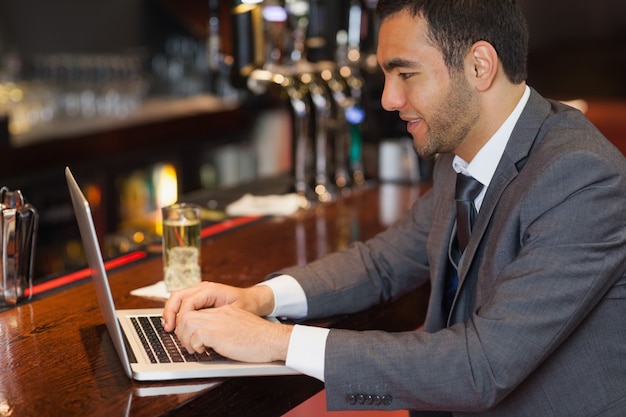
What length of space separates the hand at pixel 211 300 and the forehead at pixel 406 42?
1.69 feet

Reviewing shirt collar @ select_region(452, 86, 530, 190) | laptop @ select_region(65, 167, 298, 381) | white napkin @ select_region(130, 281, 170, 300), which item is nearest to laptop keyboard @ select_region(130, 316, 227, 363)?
laptop @ select_region(65, 167, 298, 381)

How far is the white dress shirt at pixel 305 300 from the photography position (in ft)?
5.13

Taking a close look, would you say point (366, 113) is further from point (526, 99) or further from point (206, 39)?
point (206, 39)

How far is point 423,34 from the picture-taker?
5.74 ft

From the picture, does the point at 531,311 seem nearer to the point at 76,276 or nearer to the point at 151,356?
the point at 151,356

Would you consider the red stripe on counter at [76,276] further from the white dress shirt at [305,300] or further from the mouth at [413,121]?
the mouth at [413,121]

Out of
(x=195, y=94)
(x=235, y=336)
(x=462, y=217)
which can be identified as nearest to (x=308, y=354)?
(x=235, y=336)

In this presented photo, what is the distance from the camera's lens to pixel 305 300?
6.30ft

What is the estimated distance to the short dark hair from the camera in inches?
68.5

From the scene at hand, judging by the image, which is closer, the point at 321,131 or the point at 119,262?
the point at 119,262

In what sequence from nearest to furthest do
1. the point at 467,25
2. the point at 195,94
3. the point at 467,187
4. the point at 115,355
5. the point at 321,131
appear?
the point at 115,355
the point at 467,25
the point at 467,187
the point at 321,131
the point at 195,94

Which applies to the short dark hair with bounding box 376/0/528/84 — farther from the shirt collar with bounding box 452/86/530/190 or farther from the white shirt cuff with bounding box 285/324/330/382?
the white shirt cuff with bounding box 285/324/330/382

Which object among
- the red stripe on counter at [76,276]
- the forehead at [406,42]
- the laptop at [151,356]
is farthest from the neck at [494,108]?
the red stripe on counter at [76,276]

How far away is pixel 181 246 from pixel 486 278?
735 mm
